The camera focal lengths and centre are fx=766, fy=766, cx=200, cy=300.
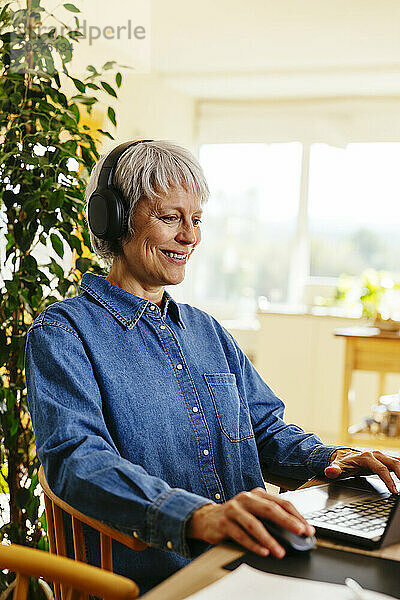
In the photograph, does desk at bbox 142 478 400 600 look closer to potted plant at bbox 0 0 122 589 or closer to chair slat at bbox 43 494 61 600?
chair slat at bbox 43 494 61 600

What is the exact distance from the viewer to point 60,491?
3.75ft

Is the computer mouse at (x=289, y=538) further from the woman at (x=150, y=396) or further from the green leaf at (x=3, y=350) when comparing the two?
the green leaf at (x=3, y=350)

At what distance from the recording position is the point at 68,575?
89 cm

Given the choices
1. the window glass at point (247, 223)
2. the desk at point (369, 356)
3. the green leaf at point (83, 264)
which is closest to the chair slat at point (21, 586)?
the green leaf at point (83, 264)

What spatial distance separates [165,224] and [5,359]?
0.67 m

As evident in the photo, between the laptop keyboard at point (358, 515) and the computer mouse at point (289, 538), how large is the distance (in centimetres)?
11

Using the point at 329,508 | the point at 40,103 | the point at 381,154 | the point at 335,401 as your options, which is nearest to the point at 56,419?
the point at 329,508

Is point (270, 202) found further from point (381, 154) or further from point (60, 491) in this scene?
point (60, 491)

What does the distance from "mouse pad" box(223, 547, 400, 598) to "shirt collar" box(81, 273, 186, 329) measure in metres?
0.61

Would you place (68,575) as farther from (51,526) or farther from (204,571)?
(51,526)

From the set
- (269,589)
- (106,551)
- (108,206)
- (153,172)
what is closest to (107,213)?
(108,206)

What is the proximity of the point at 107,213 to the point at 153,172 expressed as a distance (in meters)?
0.12

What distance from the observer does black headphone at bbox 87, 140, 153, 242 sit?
1466 mm

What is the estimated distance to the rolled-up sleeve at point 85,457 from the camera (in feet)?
3.38
